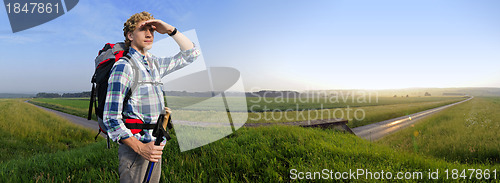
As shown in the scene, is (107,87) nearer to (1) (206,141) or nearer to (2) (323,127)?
(1) (206,141)

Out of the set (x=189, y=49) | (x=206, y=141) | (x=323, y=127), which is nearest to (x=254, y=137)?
(x=206, y=141)

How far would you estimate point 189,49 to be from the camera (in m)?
2.69

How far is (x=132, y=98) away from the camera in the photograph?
Result: 198cm

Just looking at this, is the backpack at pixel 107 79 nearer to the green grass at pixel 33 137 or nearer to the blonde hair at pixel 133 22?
the blonde hair at pixel 133 22

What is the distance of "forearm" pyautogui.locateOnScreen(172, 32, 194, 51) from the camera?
2564 millimetres

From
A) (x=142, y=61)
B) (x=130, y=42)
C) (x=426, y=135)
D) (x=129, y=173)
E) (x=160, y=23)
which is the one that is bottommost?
(x=426, y=135)

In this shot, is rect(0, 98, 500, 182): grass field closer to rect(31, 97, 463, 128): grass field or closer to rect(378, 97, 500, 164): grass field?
rect(31, 97, 463, 128): grass field

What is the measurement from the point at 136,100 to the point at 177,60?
864 millimetres

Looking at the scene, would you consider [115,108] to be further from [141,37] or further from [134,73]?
[141,37]

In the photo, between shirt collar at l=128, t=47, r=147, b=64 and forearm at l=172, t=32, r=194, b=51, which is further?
forearm at l=172, t=32, r=194, b=51

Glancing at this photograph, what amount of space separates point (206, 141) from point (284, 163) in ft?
9.21

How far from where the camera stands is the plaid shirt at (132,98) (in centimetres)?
179

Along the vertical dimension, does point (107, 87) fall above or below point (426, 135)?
above

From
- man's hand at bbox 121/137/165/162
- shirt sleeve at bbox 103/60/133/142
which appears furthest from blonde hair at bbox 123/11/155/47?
man's hand at bbox 121/137/165/162
